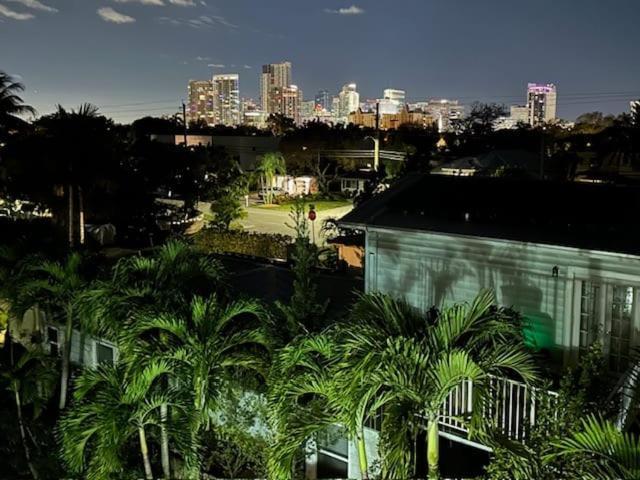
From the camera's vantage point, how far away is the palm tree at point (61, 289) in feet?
36.3

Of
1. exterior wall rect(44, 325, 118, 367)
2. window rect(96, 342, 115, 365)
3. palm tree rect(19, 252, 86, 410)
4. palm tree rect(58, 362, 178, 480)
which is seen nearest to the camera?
palm tree rect(58, 362, 178, 480)

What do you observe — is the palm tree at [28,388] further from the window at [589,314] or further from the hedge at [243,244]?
the hedge at [243,244]

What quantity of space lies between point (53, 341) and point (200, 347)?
6.50m

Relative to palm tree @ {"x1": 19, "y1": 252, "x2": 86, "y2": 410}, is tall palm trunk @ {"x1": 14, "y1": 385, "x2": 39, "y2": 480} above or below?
below

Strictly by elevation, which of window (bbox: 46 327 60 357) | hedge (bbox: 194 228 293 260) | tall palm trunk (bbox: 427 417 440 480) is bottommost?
window (bbox: 46 327 60 357)

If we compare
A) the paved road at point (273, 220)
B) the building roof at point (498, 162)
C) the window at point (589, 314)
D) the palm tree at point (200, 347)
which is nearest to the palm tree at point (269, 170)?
the paved road at point (273, 220)

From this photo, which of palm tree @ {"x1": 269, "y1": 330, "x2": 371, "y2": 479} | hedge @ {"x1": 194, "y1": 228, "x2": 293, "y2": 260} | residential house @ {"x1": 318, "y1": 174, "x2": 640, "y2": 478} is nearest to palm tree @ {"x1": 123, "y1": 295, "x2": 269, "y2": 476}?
palm tree @ {"x1": 269, "y1": 330, "x2": 371, "y2": 479}

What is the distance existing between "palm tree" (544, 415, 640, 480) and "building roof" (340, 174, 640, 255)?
11.2 feet

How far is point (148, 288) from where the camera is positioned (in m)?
9.49

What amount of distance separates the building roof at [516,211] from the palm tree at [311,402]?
3.09 m

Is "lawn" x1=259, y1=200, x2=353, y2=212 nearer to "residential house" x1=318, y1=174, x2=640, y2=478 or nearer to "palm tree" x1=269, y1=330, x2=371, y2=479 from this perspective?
"residential house" x1=318, y1=174, x2=640, y2=478

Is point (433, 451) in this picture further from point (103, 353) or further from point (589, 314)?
point (103, 353)

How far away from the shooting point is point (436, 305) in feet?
32.3

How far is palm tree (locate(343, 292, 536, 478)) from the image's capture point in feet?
20.2
